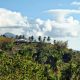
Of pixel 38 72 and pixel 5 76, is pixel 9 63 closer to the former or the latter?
pixel 38 72

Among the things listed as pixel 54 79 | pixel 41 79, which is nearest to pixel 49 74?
pixel 54 79

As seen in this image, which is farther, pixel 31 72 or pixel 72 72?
pixel 72 72

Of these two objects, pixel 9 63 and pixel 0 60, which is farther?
pixel 0 60

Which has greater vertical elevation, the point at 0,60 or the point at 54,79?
the point at 0,60

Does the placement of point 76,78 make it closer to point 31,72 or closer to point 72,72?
point 72,72

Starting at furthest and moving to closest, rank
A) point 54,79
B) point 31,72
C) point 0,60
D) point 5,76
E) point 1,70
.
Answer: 1. point 54,79
2. point 0,60
3. point 31,72
4. point 1,70
5. point 5,76

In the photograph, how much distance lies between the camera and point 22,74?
136 m

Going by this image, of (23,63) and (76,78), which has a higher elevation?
(23,63)

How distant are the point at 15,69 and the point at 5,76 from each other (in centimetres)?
1294

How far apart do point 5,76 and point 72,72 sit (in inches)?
2843

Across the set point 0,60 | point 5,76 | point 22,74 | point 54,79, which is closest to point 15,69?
point 22,74

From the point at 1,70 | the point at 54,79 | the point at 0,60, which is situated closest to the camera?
the point at 1,70

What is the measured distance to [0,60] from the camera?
16138 cm

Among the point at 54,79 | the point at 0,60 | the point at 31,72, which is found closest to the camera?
the point at 31,72
